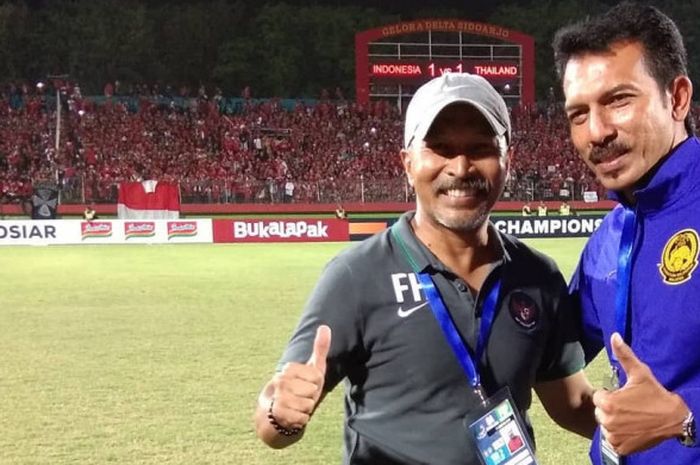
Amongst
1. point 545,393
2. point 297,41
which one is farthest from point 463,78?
point 297,41

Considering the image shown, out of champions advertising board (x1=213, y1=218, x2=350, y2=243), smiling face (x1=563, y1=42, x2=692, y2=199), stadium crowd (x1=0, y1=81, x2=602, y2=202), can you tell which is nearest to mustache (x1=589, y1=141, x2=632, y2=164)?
smiling face (x1=563, y1=42, x2=692, y2=199)

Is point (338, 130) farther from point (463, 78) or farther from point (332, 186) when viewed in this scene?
point (463, 78)

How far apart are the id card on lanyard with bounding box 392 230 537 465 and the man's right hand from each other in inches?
14.3

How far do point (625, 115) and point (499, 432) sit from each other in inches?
38.8

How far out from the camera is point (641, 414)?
6.43 ft

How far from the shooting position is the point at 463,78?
2398 mm

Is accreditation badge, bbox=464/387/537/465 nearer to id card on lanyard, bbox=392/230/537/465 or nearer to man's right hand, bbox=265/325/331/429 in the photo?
id card on lanyard, bbox=392/230/537/465

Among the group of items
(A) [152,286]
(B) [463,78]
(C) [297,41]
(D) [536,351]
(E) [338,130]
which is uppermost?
(C) [297,41]

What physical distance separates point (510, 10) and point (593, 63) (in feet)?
197

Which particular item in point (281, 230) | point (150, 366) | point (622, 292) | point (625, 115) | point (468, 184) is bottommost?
point (150, 366)

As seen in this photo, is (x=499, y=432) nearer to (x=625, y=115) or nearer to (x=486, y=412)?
(x=486, y=412)

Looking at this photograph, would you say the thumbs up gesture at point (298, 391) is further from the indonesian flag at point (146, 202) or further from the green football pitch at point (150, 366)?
the indonesian flag at point (146, 202)

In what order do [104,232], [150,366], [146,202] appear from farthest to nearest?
[146,202]
[104,232]
[150,366]

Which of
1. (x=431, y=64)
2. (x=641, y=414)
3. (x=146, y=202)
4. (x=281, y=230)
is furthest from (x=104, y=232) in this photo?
(x=641, y=414)
